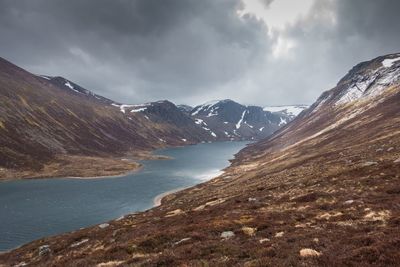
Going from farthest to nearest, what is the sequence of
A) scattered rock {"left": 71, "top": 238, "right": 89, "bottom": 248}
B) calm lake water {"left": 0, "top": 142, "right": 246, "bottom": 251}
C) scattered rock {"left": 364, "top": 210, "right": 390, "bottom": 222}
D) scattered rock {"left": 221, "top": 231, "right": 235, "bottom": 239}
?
calm lake water {"left": 0, "top": 142, "right": 246, "bottom": 251} → scattered rock {"left": 71, "top": 238, "right": 89, "bottom": 248} → scattered rock {"left": 221, "top": 231, "right": 235, "bottom": 239} → scattered rock {"left": 364, "top": 210, "right": 390, "bottom": 222}

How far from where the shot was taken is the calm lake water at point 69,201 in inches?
3132

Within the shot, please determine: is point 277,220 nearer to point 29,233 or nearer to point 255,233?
point 255,233

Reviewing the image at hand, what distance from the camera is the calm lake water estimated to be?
7956 cm

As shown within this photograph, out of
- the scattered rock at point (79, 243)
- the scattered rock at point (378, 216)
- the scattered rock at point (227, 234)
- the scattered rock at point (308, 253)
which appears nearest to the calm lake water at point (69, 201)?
the scattered rock at point (79, 243)

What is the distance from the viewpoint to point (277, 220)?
31750mm

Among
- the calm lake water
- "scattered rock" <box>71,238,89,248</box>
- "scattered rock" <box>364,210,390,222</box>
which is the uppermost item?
the calm lake water

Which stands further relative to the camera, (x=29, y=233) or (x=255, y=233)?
(x=29, y=233)

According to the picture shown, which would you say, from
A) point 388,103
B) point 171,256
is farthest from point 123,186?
point 388,103

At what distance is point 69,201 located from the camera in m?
111

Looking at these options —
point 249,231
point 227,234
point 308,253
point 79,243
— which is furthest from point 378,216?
point 79,243

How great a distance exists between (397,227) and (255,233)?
35.0 feet

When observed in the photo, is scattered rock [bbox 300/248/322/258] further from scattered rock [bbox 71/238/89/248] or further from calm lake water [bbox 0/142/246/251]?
calm lake water [bbox 0/142/246/251]

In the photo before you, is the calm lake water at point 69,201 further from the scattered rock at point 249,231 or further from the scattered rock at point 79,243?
the scattered rock at point 249,231

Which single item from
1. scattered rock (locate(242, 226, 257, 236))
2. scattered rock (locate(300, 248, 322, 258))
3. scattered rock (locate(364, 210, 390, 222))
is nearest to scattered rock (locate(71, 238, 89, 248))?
scattered rock (locate(242, 226, 257, 236))
